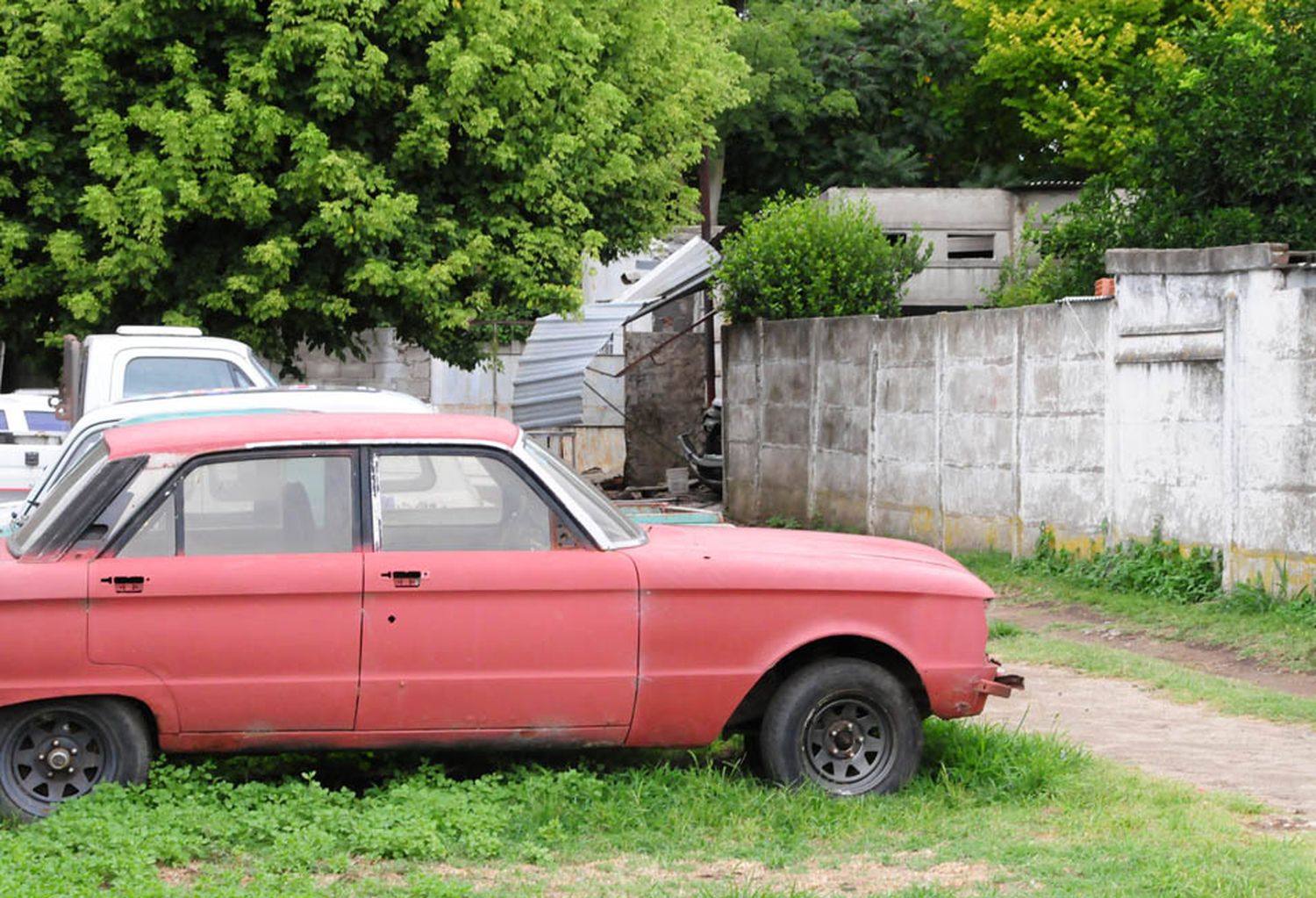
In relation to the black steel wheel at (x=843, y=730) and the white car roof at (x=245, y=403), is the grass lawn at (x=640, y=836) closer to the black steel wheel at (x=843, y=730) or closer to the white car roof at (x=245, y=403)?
the black steel wheel at (x=843, y=730)

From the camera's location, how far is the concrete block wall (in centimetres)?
1206

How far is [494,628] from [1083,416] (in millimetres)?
8362

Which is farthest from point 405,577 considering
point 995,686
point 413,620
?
point 995,686

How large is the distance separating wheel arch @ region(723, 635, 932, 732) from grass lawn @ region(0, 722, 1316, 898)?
0.26 meters

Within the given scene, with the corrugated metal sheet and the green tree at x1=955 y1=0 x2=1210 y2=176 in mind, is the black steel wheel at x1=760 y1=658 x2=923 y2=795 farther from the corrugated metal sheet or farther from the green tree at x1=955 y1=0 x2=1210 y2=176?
the green tree at x1=955 y1=0 x2=1210 y2=176

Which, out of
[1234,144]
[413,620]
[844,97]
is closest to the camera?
[413,620]

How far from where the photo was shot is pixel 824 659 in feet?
23.9

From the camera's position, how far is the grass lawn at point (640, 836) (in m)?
5.96

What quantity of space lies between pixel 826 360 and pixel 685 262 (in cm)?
873

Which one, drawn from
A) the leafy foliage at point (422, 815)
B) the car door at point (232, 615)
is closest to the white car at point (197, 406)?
the car door at point (232, 615)

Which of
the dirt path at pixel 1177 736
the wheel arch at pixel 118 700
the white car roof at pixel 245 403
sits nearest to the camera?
the wheel arch at pixel 118 700

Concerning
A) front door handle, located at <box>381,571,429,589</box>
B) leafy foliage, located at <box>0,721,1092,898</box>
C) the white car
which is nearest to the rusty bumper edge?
leafy foliage, located at <box>0,721,1092,898</box>

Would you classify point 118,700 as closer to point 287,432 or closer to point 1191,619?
point 287,432

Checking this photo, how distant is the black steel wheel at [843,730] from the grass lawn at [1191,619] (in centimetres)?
463
